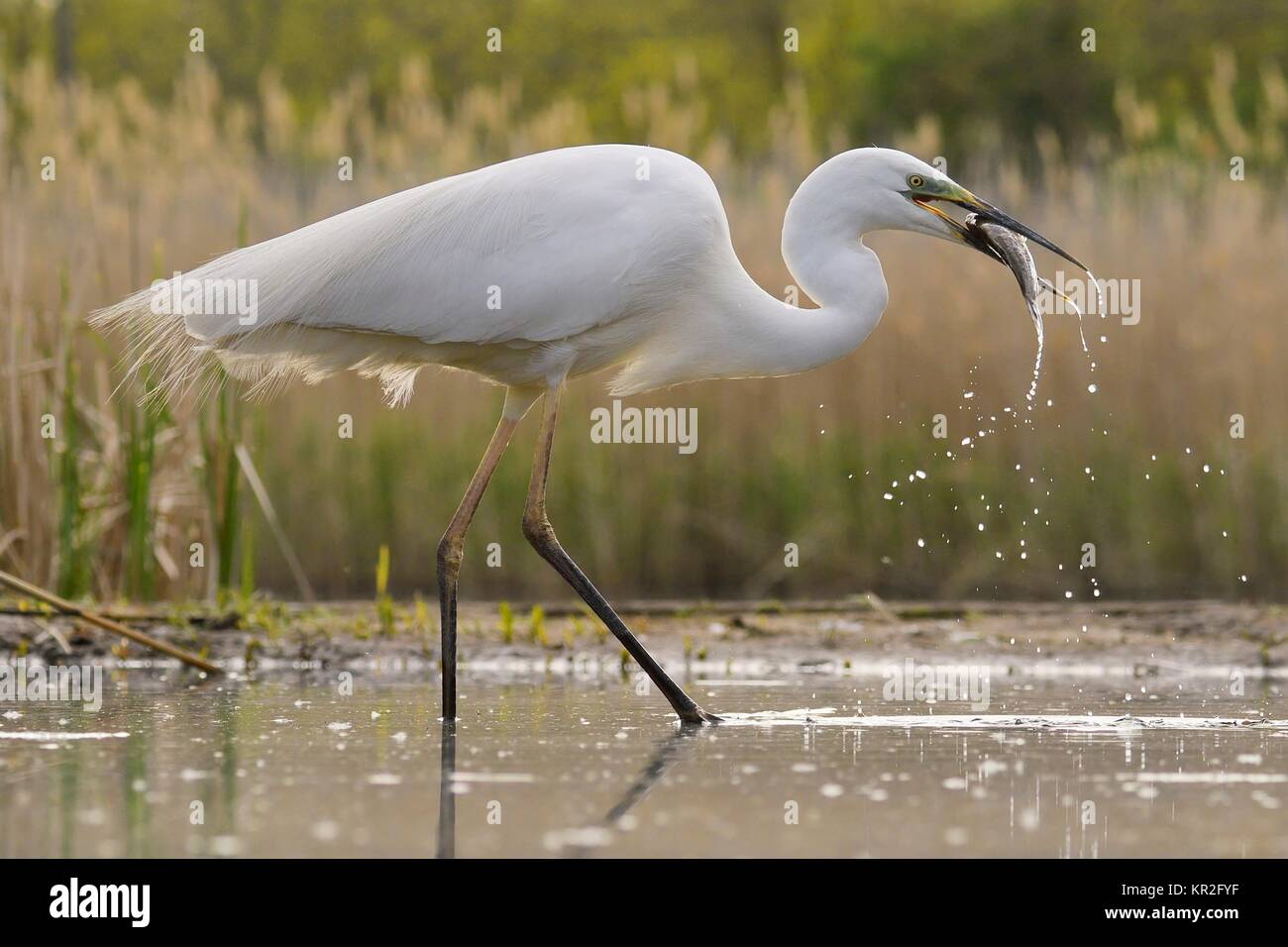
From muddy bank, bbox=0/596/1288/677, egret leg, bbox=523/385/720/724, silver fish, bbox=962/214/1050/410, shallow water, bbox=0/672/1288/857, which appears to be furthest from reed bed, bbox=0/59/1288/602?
silver fish, bbox=962/214/1050/410

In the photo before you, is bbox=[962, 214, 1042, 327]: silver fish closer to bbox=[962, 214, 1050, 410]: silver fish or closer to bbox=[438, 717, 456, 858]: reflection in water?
bbox=[962, 214, 1050, 410]: silver fish

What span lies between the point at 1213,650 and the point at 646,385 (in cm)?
259

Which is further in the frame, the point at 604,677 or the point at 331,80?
the point at 331,80

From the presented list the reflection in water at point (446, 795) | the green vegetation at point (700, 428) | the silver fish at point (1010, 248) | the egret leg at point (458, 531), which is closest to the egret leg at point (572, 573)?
the egret leg at point (458, 531)

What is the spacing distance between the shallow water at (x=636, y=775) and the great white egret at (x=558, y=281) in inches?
19.7

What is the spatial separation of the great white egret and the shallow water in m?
0.50

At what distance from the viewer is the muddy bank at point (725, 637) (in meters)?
6.79

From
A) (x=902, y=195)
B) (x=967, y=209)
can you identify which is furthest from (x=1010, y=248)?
(x=902, y=195)

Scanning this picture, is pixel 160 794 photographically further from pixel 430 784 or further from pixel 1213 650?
pixel 1213 650

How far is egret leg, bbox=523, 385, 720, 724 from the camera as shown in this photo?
5.36m

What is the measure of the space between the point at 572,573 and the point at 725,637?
158 cm

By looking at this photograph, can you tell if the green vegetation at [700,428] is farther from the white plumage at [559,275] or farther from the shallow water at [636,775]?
the shallow water at [636,775]
